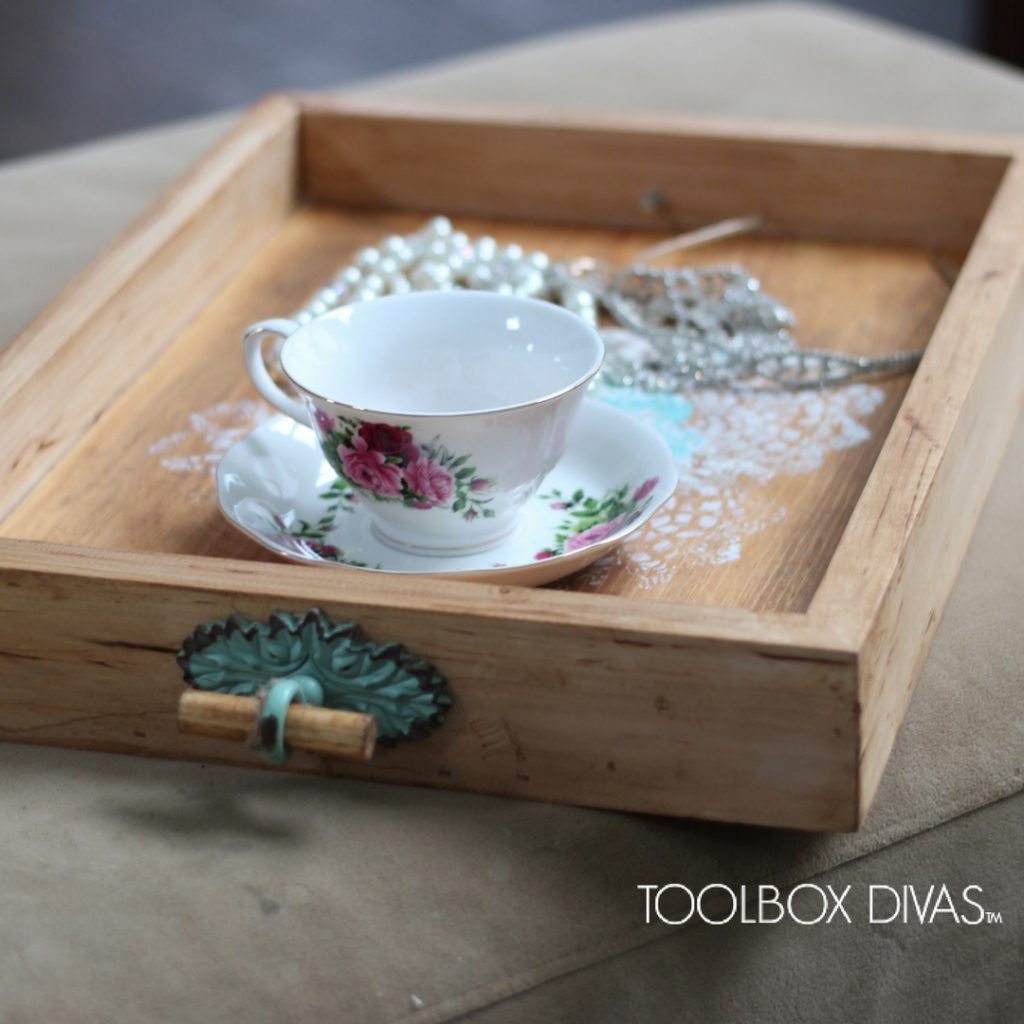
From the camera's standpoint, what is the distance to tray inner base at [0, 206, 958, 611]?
60cm

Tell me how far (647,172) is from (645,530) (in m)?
0.40

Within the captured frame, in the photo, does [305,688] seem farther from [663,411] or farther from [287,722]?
[663,411]

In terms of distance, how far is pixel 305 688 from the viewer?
502 millimetres

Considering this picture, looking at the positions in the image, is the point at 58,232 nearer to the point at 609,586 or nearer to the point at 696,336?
the point at 696,336

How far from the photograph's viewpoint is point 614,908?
1.64 feet

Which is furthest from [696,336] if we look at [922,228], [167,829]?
[167,829]

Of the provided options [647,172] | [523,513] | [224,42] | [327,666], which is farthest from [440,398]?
[224,42]

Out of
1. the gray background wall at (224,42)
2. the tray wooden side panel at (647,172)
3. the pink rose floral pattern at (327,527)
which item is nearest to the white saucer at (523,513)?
the pink rose floral pattern at (327,527)

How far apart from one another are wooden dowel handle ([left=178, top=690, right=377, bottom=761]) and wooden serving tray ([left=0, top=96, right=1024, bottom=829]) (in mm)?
30

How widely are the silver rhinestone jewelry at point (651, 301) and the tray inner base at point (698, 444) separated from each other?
2 centimetres

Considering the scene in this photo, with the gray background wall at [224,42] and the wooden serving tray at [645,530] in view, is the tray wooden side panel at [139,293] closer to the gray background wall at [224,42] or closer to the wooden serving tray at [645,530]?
the wooden serving tray at [645,530]

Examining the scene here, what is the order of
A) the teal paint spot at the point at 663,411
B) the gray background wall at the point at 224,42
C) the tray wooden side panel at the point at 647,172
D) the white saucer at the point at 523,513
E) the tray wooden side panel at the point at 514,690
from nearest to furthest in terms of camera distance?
1. the tray wooden side panel at the point at 514,690
2. the white saucer at the point at 523,513
3. the teal paint spot at the point at 663,411
4. the tray wooden side panel at the point at 647,172
5. the gray background wall at the point at 224,42

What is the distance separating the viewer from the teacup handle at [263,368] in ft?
2.01

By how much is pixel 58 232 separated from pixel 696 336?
0.46 meters
